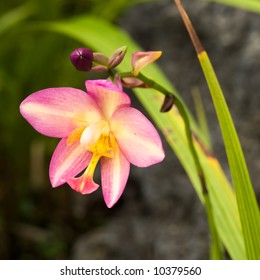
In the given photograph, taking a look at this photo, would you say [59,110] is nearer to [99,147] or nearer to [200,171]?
[99,147]

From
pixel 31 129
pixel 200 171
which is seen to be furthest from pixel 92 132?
pixel 31 129

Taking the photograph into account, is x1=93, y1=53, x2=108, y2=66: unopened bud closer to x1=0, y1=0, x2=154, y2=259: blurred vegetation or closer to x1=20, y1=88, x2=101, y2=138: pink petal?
x1=20, y1=88, x2=101, y2=138: pink petal

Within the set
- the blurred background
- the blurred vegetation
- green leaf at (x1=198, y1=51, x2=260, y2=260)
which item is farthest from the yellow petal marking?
the blurred vegetation

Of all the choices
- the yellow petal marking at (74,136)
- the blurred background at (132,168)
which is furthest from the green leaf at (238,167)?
the blurred background at (132,168)

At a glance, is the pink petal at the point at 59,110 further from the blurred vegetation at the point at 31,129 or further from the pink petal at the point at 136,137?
the blurred vegetation at the point at 31,129

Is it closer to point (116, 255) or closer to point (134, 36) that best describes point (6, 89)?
point (134, 36)

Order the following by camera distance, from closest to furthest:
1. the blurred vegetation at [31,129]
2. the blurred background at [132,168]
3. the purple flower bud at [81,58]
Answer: the purple flower bud at [81,58]
the blurred background at [132,168]
the blurred vegetation at [31,129]

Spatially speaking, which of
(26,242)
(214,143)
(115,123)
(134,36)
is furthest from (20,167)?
(115,123)
